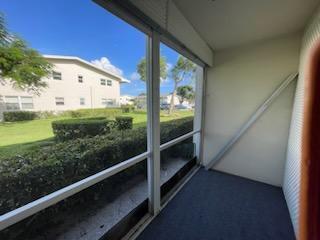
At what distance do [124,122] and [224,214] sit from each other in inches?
66.0

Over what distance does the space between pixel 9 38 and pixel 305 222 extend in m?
1.30

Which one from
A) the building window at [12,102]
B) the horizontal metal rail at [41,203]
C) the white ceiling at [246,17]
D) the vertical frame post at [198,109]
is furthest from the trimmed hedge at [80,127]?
the vertical frame post at [198,109]

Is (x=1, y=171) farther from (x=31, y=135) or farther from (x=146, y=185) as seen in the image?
(x=146, y=185)

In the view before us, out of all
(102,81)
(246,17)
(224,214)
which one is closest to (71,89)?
(102,81)

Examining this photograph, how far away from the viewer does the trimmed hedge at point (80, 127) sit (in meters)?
1.03

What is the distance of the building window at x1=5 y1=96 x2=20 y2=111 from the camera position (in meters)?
0.78

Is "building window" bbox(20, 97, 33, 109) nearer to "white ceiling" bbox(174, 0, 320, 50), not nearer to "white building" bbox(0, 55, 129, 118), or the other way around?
"white building" bbox(0, 55, 129, 118)

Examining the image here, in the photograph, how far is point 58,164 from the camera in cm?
113

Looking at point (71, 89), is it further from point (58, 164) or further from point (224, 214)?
point (224, 214)

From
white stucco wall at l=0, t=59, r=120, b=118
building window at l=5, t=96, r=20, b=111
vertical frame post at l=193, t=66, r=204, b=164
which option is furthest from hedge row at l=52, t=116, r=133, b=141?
vertical frame post at l=193, t=66, r=204, b=164

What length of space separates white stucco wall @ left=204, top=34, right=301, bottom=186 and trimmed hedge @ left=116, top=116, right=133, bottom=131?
1.88 m

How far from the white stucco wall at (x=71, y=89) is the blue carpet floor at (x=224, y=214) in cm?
147

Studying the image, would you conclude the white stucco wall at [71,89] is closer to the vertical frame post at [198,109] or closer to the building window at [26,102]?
the building window at [26,102]

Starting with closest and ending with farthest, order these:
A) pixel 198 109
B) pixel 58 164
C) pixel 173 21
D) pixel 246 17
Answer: pixel 58 164 → pixel 173 21 → pixel 246 17 → pixel 198 109
